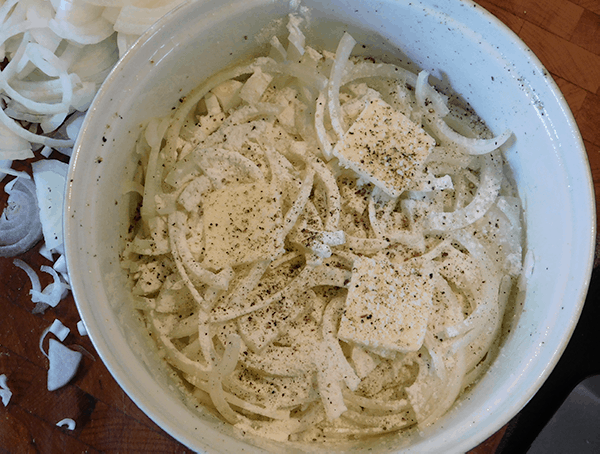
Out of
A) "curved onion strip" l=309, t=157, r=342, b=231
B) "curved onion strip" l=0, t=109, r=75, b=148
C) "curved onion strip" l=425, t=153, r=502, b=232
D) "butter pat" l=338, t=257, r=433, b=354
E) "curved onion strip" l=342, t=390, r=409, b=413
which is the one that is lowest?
"curved onion strip" l=342, t=390, r=409, b=413

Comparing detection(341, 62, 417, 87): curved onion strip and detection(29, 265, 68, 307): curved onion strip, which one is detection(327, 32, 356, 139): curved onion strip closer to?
detection(341, 62, 417, 87): curved onion strip

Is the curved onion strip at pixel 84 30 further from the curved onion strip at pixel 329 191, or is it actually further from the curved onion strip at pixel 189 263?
the curved onion strip at pixel 329 191

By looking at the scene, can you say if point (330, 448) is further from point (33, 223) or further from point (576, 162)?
point (33, 223)

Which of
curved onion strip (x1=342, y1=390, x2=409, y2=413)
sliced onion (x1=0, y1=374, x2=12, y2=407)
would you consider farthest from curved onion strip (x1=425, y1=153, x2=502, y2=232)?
sliced onion (x1=0, y1=374, x2=12, y2=407)

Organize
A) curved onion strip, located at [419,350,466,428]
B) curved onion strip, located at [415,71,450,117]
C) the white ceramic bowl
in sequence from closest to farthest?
the white ceramic bowl < curved onion strip, located at [419,350,466,428] < curved onion strip, located at [415,71,450,117]

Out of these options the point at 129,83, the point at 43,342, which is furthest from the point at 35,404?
the point at 129,83

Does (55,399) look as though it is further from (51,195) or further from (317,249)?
(317,249)

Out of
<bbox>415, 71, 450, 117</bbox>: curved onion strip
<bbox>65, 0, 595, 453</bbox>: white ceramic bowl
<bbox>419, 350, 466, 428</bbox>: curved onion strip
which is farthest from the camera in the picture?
<bbox>415, 71, 450, 117</bbox>: curved onion strip
